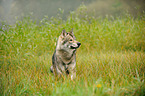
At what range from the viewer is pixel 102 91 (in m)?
→ 1.99

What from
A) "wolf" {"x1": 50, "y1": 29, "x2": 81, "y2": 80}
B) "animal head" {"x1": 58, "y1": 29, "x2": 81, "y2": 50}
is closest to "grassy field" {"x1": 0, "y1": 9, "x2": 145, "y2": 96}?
"wolf" {"x1": 50, "y1": 29, "x2": 81, "y2": 80}

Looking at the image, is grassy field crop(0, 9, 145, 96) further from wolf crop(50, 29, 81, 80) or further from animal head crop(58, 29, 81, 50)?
animal head crop(58, 29, 81, 50)

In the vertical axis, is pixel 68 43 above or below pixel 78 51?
above

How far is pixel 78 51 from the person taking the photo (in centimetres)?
559

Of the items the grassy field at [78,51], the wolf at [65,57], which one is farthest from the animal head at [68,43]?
the grassy field at [78,51]

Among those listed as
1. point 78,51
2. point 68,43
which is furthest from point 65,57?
point 78,51

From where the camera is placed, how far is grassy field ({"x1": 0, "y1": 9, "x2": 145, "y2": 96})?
3189 millimetres

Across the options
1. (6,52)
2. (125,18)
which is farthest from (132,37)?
(6,52)

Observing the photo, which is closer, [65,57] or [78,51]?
[65,57]

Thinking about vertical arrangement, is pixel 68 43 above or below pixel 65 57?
above

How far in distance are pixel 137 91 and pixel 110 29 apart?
5.26 metres

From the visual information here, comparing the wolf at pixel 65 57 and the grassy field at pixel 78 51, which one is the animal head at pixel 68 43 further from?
the grassy field at pixel 78 51

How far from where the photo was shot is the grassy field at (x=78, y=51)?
10.5 feet

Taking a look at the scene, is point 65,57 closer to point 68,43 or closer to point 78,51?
point 68,43
